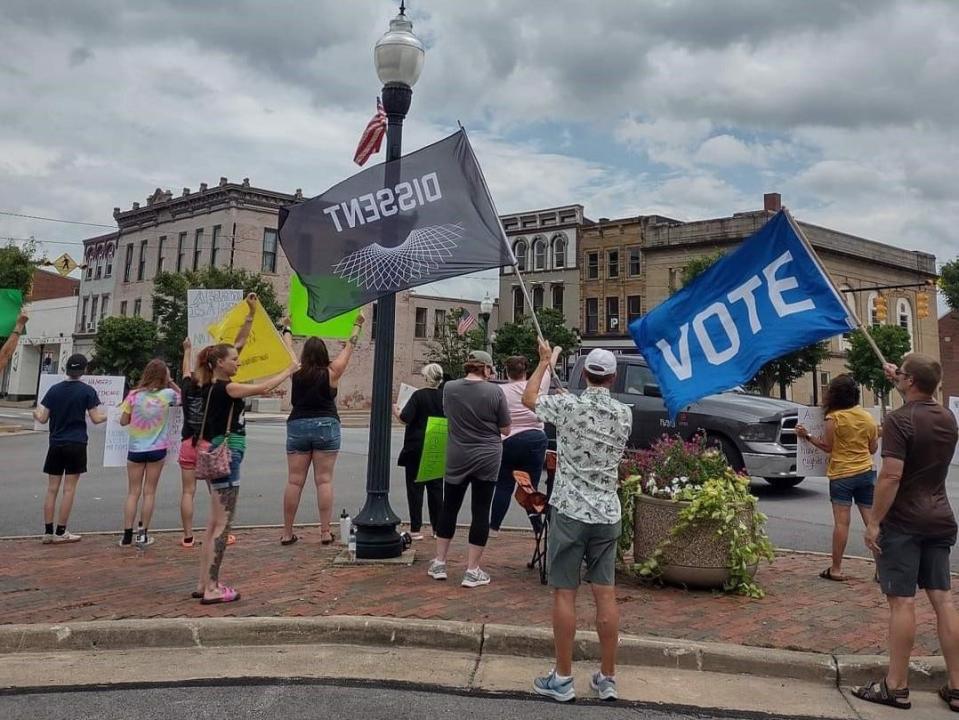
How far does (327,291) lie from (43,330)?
57557 mm

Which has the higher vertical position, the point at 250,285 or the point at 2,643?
the point at 250,285

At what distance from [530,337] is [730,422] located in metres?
29.4

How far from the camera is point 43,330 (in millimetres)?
55156


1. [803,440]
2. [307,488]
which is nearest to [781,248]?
[803,440]

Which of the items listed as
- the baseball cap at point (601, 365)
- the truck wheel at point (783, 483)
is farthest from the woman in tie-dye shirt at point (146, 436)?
the truck wheel at point (783, 483)

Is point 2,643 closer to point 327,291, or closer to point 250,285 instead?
point 327,291

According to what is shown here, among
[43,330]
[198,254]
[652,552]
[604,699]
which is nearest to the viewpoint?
[604,699]

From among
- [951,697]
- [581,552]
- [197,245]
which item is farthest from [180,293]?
[951,697]

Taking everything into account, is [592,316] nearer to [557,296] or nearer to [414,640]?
[557,296]

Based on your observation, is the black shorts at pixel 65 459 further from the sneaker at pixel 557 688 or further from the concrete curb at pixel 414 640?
the sneaker at pixel 557 688

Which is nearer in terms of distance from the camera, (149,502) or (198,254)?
(149,502)

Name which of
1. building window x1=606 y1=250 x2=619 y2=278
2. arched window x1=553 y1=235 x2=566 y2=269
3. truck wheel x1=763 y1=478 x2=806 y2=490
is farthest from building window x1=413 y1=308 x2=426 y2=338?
truck wheel x1=763 y1=478 x2=806 y2=490

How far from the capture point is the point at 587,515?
4.08 metres

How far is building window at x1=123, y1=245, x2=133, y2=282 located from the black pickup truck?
141ft
